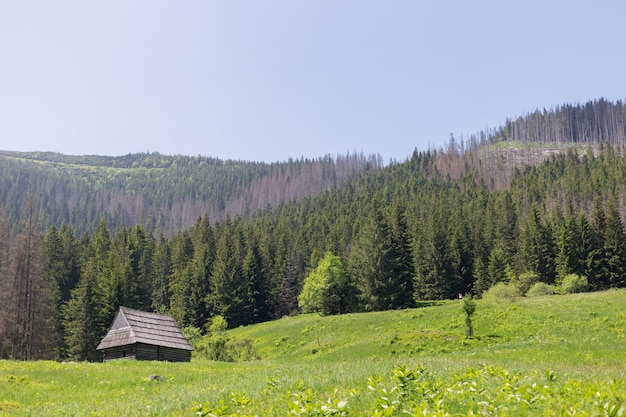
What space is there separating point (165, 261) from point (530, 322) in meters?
72.9

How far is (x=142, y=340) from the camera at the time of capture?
43.6 metres

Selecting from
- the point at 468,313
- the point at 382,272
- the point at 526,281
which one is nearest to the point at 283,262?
the point at 382,272

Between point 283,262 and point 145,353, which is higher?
point 283,262

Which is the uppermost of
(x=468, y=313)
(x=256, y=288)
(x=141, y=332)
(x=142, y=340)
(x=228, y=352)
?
(x=256, y=288)

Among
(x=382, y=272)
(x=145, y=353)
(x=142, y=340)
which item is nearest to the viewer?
(x=142, y=340)

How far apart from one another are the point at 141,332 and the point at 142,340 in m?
1.22

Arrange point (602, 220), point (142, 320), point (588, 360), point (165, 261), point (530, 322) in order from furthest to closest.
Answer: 1. point (165, 261)
2. point (602, 220)
3. point (142, 320)
4. point (530, 322)
5. point (588, 360)

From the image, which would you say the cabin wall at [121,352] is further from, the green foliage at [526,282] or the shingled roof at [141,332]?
the green foliage at [526,282]

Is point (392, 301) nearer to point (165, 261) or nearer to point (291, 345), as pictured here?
point (291, 345)

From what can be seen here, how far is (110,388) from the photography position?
25.0m

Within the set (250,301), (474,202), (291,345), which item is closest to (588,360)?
(291,345)

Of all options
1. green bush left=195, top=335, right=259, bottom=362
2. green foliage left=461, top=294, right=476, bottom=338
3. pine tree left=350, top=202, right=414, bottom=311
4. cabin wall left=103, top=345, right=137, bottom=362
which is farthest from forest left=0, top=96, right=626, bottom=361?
green foliage left=461, top=294, right=476, bottom=338

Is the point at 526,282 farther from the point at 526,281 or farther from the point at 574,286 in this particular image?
the point at 574,286

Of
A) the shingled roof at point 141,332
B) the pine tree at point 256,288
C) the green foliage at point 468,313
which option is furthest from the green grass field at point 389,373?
the pine tree at point 256,288
